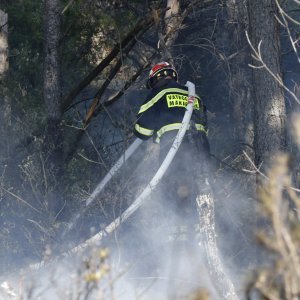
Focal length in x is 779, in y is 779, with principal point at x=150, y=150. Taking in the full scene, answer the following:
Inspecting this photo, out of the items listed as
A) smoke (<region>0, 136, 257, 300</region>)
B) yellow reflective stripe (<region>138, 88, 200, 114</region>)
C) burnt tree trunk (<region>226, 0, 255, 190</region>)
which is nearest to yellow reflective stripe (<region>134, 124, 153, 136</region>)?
yellow reflective stripe (<region>138, 88, 200, 114</region>)

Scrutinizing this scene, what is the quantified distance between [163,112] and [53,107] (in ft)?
6.22

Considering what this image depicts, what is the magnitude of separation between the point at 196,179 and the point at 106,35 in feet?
10.5

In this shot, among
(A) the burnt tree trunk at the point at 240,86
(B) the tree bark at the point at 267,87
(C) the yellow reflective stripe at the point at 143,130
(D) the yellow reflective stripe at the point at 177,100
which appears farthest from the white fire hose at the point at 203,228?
(A) the burnt tree trunk at the point at 240,86

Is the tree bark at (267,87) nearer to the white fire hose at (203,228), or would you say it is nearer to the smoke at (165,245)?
the white fire hose at (203,228)

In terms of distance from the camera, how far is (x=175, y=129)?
845cm

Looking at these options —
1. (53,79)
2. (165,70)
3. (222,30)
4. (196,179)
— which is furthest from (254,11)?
(222,30)

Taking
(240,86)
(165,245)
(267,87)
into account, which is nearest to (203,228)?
(165,245)

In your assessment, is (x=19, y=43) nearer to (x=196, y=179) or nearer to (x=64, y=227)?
(x=64, y=227)

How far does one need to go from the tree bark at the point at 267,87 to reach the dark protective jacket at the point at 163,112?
0.74 metres

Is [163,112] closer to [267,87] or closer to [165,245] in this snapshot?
[267,87]

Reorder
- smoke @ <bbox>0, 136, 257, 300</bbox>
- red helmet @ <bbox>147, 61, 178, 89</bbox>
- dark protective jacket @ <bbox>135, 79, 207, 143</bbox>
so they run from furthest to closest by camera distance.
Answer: red helmet @ <bbox>147, 61, 178, 89</bbox> < dark protective jacket @ <bbox>135, 79, 207, 143</bbox> < smoke @ <bbox>0, 136, 257, 300</bbox>

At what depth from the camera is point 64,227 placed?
9188 millimetres

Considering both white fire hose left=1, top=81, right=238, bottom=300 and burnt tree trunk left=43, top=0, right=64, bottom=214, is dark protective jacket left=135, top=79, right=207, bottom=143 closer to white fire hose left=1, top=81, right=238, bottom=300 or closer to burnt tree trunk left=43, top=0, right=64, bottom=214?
white fire hose left=1, top=81, right=238, bottom=300

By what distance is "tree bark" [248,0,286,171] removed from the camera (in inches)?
323
